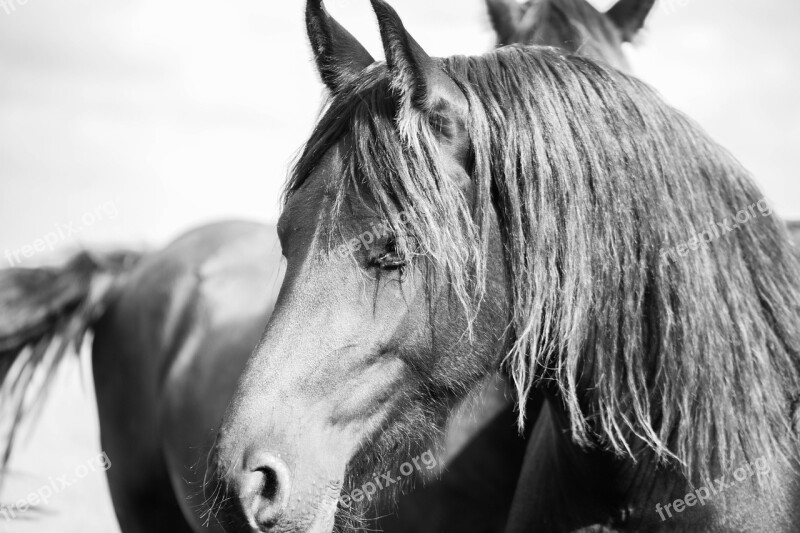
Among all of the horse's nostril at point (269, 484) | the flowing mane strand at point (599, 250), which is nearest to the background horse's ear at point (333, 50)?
the flowing mane strand at point (599, 250)

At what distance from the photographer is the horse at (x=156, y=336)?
3709 millimetres

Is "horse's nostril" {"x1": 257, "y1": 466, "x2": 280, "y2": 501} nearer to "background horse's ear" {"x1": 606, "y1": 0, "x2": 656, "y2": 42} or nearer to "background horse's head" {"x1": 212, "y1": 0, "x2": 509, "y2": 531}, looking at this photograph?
"background horse's head" {"x1": 212, "y1": 0, "x2": 509, "y2": 531}

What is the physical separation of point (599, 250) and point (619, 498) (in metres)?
0.69

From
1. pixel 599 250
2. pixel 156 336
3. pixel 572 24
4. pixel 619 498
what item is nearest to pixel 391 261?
pixel 599 250

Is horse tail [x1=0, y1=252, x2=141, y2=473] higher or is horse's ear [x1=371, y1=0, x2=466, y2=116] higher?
horse's ear [x1=371, y1=0, x2=466, y2=116]

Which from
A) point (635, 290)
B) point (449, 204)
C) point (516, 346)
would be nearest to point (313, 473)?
point (516, 346)

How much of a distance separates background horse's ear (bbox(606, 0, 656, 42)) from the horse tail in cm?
331

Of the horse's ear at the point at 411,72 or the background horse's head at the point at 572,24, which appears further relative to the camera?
the background horse's head at the point at 572,24

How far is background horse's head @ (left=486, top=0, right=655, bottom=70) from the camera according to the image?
3396 mm

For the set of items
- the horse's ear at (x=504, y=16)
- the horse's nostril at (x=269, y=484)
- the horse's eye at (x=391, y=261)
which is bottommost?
the horse's nostril at (x=269, y=484)

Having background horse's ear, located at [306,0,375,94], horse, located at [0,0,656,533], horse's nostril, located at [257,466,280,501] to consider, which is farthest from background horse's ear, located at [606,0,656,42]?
horse's nostril, located at [257,466,280,501]

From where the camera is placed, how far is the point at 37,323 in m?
3.98

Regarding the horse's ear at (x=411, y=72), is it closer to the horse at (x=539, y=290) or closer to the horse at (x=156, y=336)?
the horse at (x=539, y=290)

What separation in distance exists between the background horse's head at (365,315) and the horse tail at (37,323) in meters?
2.73
